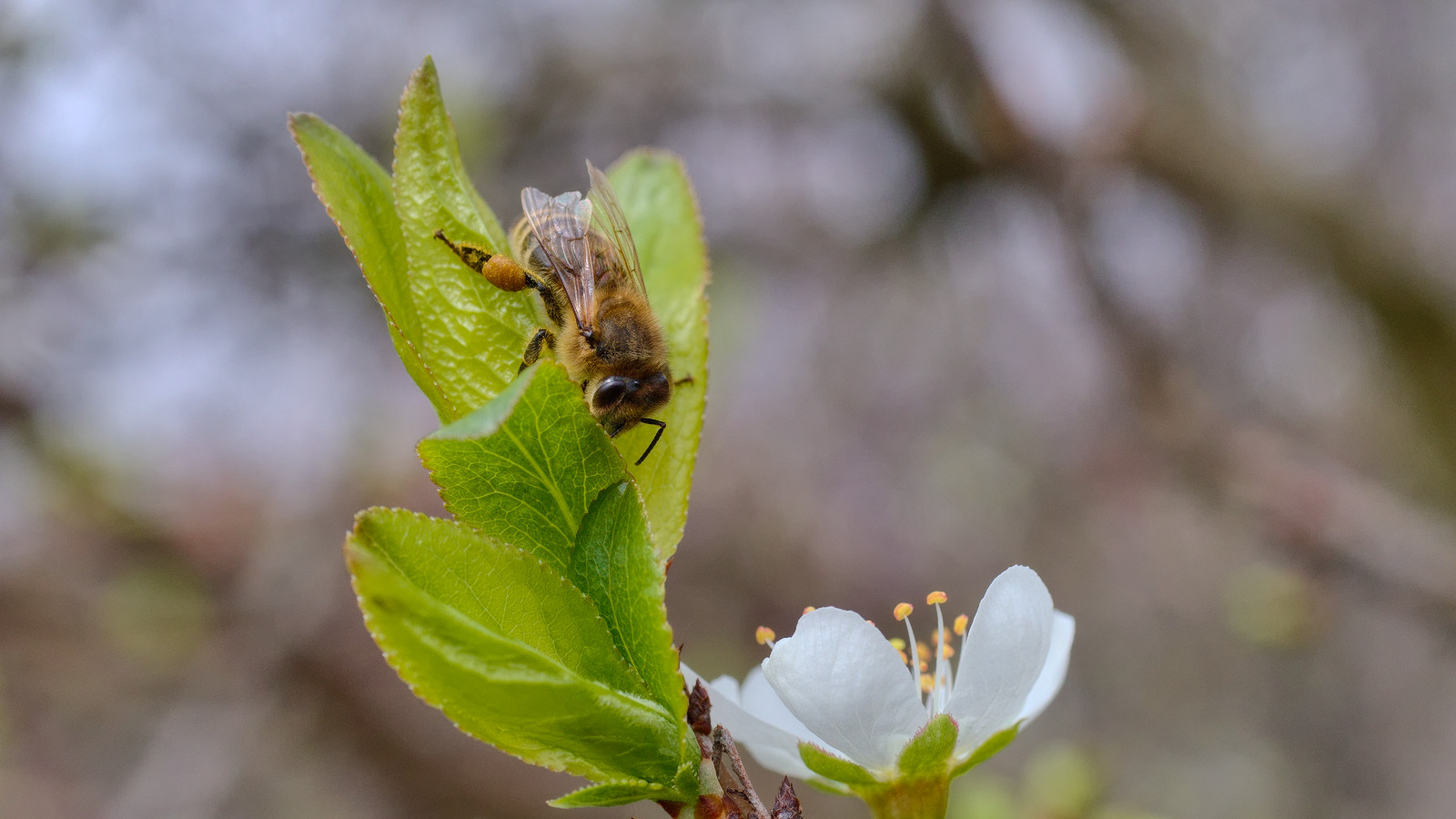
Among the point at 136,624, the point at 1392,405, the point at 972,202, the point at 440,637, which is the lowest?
the point at 440,637

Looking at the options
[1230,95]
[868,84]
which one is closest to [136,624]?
[868,84]

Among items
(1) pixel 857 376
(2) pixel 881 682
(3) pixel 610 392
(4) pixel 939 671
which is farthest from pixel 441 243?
(1) pixel 857 376

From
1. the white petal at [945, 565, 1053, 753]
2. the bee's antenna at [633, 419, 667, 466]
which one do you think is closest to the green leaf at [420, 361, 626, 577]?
the bee's antenna at [633, 419, 667, 466]

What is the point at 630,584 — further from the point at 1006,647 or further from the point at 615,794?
the point at 1006,647

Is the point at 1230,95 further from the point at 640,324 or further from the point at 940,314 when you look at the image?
the point at 640,324

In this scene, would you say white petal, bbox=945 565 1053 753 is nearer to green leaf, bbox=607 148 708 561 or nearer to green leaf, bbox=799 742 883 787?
green leaf, bbox=799 742 883 787

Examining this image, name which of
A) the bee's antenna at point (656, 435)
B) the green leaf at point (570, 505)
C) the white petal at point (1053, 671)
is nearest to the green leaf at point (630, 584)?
the green leaf at point (570, 505)

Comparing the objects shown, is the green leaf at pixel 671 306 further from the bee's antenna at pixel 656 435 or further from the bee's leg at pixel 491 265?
the bee's leg at pixel 491 265
